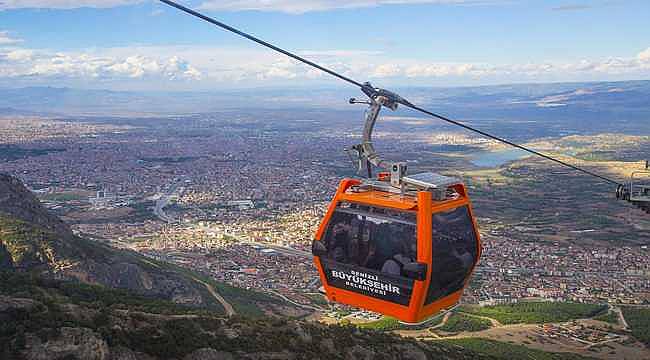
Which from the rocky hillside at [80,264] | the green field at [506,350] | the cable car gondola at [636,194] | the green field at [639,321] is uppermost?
the cable car gondola at [636,194]

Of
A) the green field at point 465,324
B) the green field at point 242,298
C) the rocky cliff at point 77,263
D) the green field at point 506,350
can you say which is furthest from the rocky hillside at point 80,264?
the green field at point 506,350

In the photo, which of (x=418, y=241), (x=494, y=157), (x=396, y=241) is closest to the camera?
(x=418, y=241)

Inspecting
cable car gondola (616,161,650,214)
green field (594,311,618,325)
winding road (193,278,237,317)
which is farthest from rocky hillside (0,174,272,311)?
cable car gondola (616,161,650,214)

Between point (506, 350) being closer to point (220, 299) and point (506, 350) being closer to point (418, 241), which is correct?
point (220, 299)

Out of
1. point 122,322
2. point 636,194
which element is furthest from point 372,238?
point 122,322

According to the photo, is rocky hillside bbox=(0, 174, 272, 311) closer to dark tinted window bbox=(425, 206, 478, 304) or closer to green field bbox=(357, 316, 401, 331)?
green field bbox=(357, 316, 401, 331)

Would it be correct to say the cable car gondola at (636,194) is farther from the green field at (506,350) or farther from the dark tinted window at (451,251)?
the green field at (506,350)

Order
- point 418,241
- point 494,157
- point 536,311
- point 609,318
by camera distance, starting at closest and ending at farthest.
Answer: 1. point 418,241
2. point 609,318
3. point 536,311
4. point 494,157
